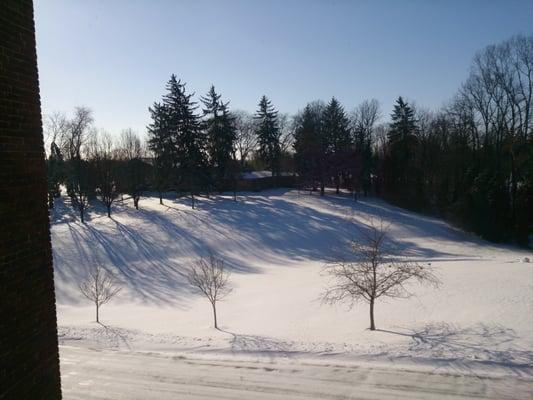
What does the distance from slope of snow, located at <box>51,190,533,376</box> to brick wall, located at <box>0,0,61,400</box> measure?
9.00 m

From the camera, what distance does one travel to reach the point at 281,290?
2167cm

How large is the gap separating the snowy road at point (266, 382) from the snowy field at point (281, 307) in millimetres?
87

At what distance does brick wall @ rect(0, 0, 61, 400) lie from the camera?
395cm

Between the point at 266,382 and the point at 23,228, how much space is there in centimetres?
816

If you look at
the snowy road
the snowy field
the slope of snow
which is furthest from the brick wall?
the slope of snow

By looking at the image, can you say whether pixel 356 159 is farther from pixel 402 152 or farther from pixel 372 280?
pixel 372 280

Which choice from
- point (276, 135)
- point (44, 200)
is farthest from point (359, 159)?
point (44, 200)

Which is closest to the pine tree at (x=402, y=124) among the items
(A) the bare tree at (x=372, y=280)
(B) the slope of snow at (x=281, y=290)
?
(B) the slope of snow at (x=281, y=290)

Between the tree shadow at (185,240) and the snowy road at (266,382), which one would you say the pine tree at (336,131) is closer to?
the tree shadow at (185,240)

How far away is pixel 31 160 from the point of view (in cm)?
436

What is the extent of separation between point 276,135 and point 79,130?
23429mm

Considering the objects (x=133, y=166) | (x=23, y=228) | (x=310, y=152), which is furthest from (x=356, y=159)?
(x=23, y=228)

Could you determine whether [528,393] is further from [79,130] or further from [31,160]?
[79,130]

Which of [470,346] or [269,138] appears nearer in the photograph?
[470,346]
